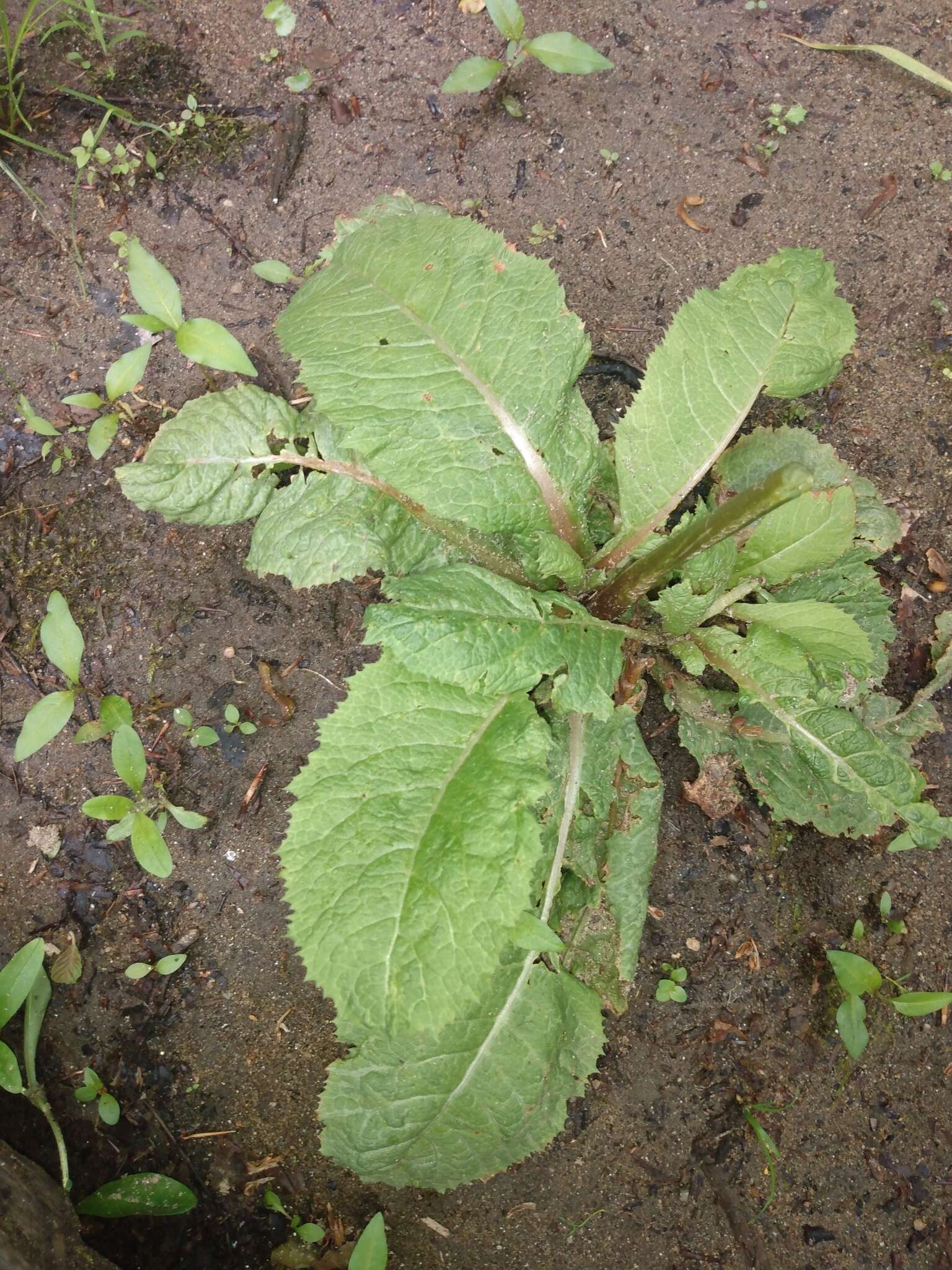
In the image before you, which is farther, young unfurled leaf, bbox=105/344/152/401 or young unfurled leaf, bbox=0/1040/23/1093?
young unfurled leaf, bbox=105/344/152/401

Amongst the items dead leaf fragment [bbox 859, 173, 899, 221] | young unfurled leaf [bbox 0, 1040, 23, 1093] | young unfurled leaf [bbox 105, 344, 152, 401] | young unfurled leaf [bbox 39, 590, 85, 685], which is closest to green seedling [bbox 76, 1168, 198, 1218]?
young unfurled leaf [bbox 0, 1040, 23, 1093]

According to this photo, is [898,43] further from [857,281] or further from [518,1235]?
[518,1235]

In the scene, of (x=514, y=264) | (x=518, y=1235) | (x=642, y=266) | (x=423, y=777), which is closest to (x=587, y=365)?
(x=642, y=266)

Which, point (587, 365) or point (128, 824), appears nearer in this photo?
point (128, 824)

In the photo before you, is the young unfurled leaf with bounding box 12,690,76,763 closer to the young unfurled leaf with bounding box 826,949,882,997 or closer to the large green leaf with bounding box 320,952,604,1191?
the large green leaf with bounding box 320,952,604,1191

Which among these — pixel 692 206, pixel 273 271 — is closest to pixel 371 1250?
pixel 273 271

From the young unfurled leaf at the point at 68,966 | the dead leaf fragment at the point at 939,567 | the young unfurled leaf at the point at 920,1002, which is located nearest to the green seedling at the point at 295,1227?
the young unfurled leaf at the point at 68,966
